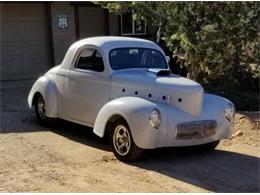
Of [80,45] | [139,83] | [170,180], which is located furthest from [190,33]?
[170,180]

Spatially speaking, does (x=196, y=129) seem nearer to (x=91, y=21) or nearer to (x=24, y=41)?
(x=24, y=41)

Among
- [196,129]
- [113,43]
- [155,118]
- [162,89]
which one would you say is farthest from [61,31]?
[155,118]

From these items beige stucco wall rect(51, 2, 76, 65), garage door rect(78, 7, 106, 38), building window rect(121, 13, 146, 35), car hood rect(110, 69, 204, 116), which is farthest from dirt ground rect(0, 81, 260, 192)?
building window rect(121, 13, 146, 35)

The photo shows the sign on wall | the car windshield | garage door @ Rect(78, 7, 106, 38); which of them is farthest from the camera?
garage door @ Rect(78, 7, 106, 38)

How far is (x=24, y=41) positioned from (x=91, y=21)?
9.07ft

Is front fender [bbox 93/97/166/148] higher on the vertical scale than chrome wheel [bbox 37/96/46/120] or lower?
higher

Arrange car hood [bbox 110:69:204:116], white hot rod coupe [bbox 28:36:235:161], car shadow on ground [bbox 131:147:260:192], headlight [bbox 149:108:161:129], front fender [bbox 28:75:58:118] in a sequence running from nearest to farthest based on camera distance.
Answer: car shadow on ground [bbox 131:147:260:192] → headlight [bbox 149:108:161:129] → white hot rod coupe [bbox 28:36:235:161] → car hood [bbox 110:69:204:116] → front fender [bbox 28:75:58:118]

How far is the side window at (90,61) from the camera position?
8.23 m

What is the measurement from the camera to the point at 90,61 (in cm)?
849

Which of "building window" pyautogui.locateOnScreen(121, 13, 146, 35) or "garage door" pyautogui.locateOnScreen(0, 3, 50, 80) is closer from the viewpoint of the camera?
"garage door" pyautogui.locateOnScreen(0, 3, 50, 80)

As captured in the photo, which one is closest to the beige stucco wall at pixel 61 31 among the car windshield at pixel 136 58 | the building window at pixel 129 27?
the building window at pixel 129 27

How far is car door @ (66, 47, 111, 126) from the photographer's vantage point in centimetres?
799

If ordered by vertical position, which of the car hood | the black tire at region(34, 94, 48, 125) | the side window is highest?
the side window

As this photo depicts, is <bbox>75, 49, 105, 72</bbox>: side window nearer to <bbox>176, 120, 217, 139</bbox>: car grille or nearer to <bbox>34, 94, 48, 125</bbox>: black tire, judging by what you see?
<bbox>34, 94, 48, 125</bbox>: black tire
